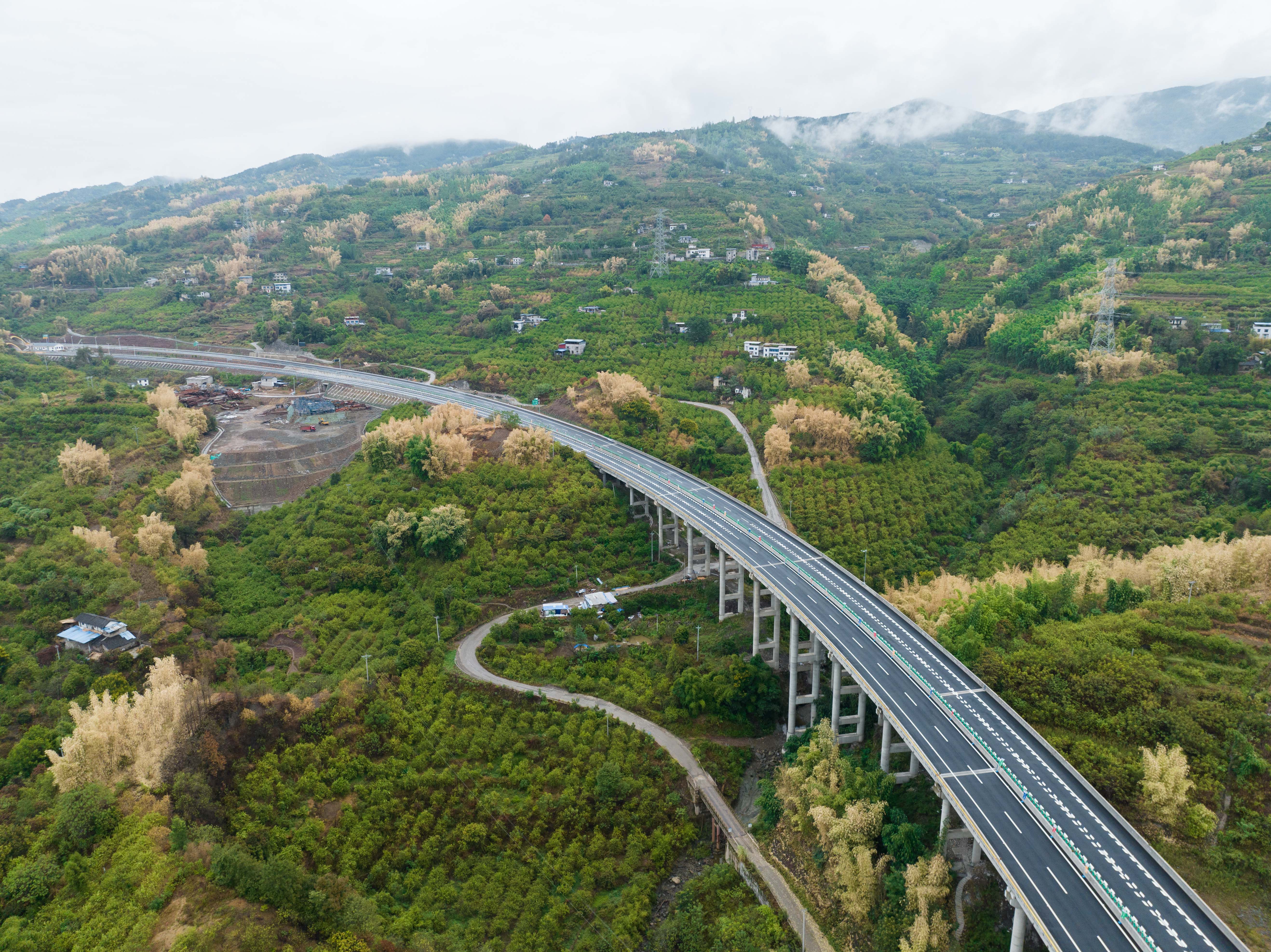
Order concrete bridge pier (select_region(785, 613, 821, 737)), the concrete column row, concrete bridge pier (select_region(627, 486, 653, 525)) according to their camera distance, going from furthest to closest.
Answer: concrete bridge pier (select_region(627, 486, 653, 525)) → concrete bridge pier (select_region(785, 613, 821, 737)) → the concrete column row

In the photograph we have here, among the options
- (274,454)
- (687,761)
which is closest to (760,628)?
(687,761)

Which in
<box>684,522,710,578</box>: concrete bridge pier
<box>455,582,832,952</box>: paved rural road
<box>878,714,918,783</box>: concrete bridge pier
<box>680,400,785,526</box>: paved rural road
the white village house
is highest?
the white village house

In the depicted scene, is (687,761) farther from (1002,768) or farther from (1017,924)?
(1017,924)

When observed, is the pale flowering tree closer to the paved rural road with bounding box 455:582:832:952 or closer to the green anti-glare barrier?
the paved rural road with bounding box 455:582:832:952

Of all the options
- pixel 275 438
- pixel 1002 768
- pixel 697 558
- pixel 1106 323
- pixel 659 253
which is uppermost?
pixel 659 253

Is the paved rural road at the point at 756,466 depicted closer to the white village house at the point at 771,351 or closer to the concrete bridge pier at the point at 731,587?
the concrete bridge pier at the point at 731,587

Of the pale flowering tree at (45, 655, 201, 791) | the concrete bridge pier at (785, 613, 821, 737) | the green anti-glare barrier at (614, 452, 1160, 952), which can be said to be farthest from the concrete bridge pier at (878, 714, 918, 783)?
the pale flowering tree at (45, 655, 201, 791)
